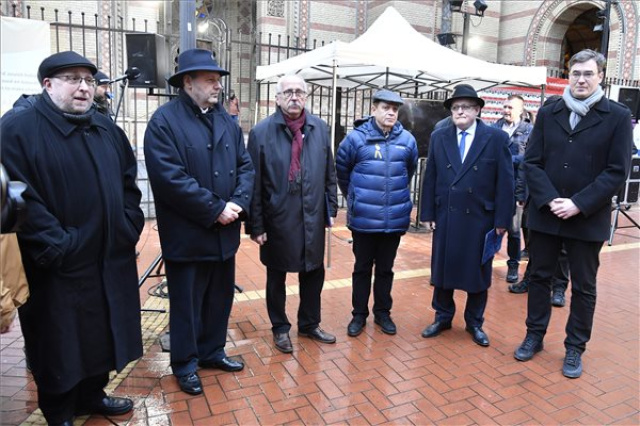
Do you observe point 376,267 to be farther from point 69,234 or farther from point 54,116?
point 54,116

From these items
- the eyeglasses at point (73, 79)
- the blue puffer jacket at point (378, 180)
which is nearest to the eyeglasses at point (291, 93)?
the blue puffer jacket at point (378, 180)

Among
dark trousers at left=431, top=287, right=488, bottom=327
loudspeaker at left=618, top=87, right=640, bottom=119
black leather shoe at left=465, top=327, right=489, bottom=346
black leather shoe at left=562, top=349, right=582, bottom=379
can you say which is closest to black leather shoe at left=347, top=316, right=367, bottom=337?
dark trousers at left=431, top=287, right=488, bottom=327

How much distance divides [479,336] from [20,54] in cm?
862

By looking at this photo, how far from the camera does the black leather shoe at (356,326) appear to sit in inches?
169

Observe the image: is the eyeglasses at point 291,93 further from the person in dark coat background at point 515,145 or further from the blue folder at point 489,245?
the person in dark coat background at point 515,145

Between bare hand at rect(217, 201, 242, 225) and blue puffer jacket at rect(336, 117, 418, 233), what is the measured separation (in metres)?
1.25

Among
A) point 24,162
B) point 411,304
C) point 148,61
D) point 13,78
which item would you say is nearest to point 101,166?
point 24,162

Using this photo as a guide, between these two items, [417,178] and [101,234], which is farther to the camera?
[417,178]

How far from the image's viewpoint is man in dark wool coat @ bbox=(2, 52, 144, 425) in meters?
2.53

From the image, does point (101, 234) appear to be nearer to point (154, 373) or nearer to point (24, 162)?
point (24, 162)

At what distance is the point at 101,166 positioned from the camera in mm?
2742

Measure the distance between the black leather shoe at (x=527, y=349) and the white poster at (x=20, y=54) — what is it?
8.38 m

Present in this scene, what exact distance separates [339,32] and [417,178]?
27.6 ft

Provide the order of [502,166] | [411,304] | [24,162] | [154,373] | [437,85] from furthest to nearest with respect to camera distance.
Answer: [437,85] → [411,304] → [502,166] → [154,373] → [24,162]
